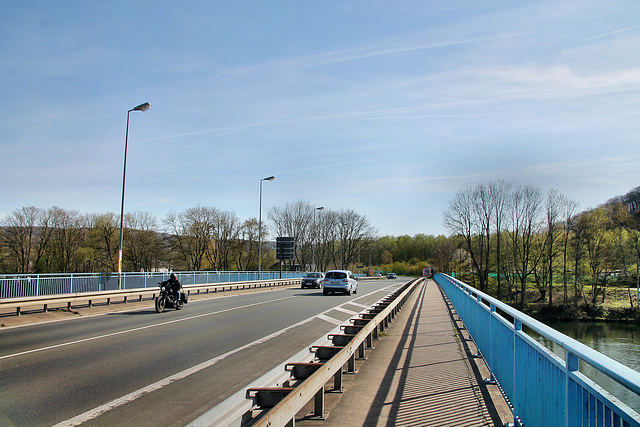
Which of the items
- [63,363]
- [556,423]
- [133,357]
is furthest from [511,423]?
[63,363]

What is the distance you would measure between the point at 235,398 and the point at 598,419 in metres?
Result: 3.03

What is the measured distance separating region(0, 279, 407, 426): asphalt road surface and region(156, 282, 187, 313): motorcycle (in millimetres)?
2319

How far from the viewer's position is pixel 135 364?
816 cm

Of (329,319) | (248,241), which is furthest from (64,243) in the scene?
(329,319)

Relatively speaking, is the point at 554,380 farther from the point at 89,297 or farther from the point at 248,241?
the point at 248,241

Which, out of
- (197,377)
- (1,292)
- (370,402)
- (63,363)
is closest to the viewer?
(370,402)

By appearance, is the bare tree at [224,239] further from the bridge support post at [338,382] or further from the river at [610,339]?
the bridge support post at [338,382]

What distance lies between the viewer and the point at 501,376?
5.96 meters

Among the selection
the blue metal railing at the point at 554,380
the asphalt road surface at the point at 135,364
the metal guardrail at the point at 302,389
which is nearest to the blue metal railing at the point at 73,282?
the asphalt road surface at the point at 135,364

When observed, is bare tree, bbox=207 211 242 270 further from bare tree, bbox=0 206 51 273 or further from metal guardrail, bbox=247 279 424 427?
metal guardrail, bbox=247 279 424 427

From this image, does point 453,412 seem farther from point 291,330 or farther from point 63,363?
point 291,330

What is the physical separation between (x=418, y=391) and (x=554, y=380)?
10.2 feet

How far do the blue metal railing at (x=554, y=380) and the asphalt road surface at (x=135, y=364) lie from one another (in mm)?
3599

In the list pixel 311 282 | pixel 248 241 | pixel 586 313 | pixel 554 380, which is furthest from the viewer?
pixel 248 241
